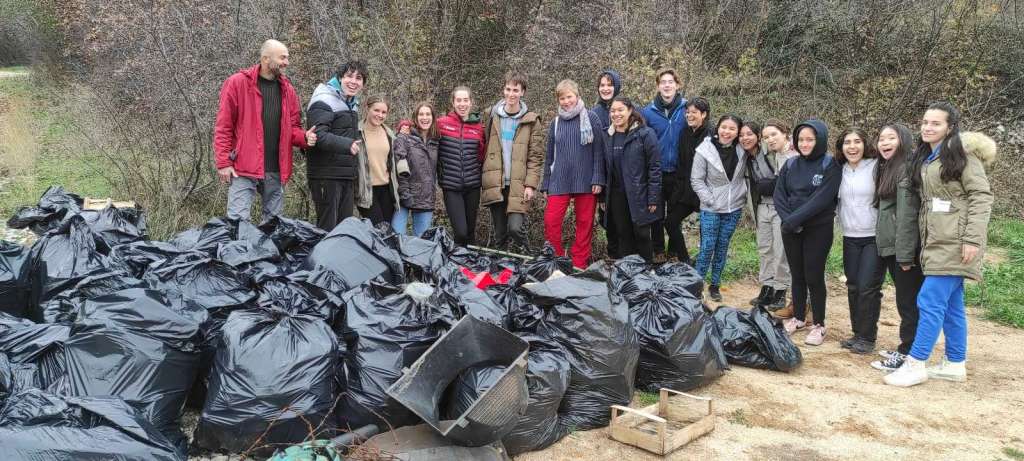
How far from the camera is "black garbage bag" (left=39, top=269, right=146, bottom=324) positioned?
3400 millimetres

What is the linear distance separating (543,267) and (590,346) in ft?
3.73

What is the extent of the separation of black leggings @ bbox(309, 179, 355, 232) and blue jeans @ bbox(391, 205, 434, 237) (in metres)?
0.45

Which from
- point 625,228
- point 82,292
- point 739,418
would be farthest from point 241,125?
point 739,418

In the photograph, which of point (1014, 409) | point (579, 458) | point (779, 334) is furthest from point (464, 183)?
point (1014, 409)

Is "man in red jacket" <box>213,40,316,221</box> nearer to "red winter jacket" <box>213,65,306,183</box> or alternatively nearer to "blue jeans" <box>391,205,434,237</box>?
"red winter jacket" <box>213,65,306,183</box>

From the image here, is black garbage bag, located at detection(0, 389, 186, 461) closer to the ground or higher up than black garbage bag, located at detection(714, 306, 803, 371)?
higher up

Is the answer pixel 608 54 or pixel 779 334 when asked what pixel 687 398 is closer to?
pixel 779 334

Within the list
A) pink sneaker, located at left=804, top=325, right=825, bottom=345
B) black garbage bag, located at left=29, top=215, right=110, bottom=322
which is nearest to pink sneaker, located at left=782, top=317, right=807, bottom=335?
pink sneaker, located at left=804, top=325, right=825, bottom=345

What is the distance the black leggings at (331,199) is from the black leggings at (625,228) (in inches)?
83.7

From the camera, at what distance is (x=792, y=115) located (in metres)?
10.8

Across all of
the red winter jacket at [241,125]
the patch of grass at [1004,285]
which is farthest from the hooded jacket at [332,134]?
the patch of grass at [1004,285]

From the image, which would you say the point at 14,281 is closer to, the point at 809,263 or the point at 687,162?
the point at 687,162

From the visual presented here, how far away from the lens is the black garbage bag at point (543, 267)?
179 inches

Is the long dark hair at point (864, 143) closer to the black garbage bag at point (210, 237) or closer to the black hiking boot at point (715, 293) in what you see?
the black hiking boot at point (715, 293)
